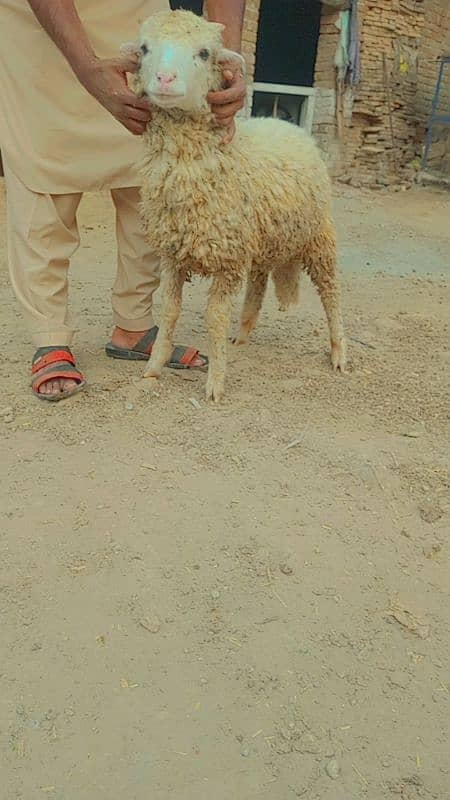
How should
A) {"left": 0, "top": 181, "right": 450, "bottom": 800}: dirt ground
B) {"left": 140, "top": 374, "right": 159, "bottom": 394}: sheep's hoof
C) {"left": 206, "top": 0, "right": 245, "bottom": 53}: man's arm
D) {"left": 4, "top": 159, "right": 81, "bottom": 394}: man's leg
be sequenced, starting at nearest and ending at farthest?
{"left": 0, "top": 181, "right": 450, "bottom": 800}: dirt ground < {"left": 206, "top": 0, "right": 245, "bottom": 53}: man's arm < {"left": 4, "top": 159, "right": 81, "bottom": 394}: man's leg < {"left": 140, "top": 374, "right": 159, "bottom": 394}: sheep's hoof

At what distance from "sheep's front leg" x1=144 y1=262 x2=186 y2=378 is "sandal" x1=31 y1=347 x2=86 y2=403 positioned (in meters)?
0.31

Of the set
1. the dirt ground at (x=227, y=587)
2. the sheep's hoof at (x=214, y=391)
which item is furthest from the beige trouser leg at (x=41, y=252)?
the sheep's hoof at (x=214, y=391)

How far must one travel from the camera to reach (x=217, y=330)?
2.75 meters

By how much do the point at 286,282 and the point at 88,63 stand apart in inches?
56.8

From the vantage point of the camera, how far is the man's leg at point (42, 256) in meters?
2.70

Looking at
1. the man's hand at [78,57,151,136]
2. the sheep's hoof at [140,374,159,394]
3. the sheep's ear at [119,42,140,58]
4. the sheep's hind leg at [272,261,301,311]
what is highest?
the sheep's ear at [119,42,140,58]

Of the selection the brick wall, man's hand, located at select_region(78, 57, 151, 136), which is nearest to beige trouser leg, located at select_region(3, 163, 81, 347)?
man's hand, located at select_region(78, 57, 151, 136)

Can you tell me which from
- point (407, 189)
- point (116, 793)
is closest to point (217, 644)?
point (116, 793)

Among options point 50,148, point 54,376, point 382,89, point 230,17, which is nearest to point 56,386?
point 54,376

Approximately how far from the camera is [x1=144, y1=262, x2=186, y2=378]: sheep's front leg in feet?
9.16

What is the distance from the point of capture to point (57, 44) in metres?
2.37

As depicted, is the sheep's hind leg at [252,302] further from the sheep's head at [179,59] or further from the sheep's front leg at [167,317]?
the sheep's head at [179,59]

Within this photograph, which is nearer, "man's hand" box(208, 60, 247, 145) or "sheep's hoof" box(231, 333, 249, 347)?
"man's hand" box(208, 60, 247, 145)

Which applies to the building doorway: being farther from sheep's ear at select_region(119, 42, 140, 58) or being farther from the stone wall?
sheep's ear at select_region(119, 42, 140, 58)
